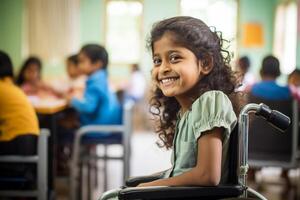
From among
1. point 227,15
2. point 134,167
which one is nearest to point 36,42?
point 227,15

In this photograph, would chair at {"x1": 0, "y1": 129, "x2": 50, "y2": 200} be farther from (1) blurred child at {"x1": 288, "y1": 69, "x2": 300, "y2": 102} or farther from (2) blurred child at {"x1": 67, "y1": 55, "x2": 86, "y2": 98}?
(1) blurred child at {"x1": 288, "y1": 69, "x2": 300, "y2": 102}

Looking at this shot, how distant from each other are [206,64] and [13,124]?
1004 millimetres

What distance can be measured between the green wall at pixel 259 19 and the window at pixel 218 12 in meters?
0.08

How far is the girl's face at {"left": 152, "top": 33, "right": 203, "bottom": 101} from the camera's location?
3.89ft

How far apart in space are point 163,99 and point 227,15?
694 mm

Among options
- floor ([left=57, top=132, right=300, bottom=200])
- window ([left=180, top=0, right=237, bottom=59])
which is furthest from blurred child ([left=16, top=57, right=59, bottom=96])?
window ([left=180, top=0, right=237, bottom=59])

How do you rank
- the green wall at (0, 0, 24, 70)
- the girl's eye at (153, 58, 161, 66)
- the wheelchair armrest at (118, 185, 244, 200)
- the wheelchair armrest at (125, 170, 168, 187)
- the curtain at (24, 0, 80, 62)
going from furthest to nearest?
1. the curtain at (24, 0, 80, 62)
2. the green wall at (0, 0, 24, 70)
3. the wheelchair armrest at (125, 170, 168, 187)
4. the girl's eye at (153, 58, 161, 66)
5. the wheelchair armrest at (118, 185, 244, 200)

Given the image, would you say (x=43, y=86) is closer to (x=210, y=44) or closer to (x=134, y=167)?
(x=134, y=167)

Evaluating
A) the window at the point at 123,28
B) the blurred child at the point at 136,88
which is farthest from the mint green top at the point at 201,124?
the blurred child at the point at 136,88

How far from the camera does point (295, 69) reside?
6.59 ft

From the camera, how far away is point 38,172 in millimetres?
1921

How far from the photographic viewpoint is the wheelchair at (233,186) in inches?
44.2

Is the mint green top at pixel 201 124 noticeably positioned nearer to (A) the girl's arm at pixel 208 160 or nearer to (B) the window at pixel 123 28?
(A) the girl's arm at pixel 208 160

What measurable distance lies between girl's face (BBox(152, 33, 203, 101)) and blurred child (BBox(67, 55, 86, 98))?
66.2 inches
